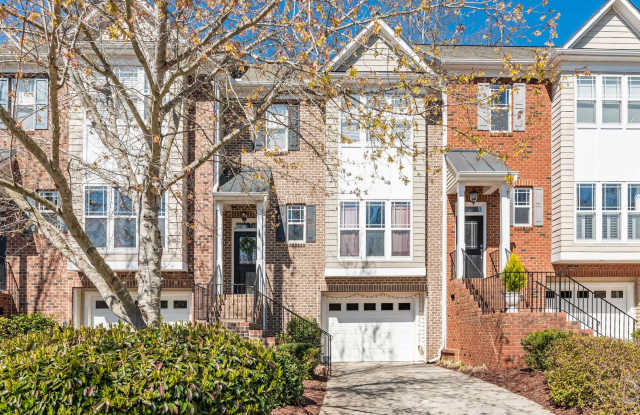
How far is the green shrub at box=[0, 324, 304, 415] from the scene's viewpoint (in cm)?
575

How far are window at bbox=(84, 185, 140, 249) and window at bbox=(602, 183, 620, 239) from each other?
12.4 m

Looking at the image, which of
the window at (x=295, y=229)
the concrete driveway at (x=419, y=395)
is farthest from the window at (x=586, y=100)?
the window at (x=295, y=229)

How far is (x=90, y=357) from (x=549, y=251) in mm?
14303

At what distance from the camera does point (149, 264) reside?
29.7ft

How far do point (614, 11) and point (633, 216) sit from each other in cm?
570

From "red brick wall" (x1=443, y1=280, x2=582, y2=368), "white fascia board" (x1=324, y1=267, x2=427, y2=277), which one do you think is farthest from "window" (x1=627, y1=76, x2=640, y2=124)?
"white fascia board" (x1=324, y1=267, x2=427, y2=277)

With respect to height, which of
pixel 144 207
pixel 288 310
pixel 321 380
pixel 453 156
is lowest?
pixel 321 380

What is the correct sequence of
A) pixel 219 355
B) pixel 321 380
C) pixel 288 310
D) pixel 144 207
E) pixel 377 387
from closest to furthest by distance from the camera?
pixel 219 355 → pixel 144 207 → pixel 377 387 → pixel 321 380 → pixel 288 310

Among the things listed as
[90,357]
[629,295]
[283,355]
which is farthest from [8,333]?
[629,295]

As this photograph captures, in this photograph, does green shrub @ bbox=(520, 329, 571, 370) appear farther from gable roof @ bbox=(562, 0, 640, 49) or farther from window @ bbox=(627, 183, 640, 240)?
gable roof @ bbox=(562, 0, 640, 49)

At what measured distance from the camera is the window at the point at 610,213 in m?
17.0

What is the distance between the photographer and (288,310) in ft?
53.1

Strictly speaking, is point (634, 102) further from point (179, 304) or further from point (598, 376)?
point (179, 304)

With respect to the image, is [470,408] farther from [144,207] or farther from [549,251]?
[549,251]
